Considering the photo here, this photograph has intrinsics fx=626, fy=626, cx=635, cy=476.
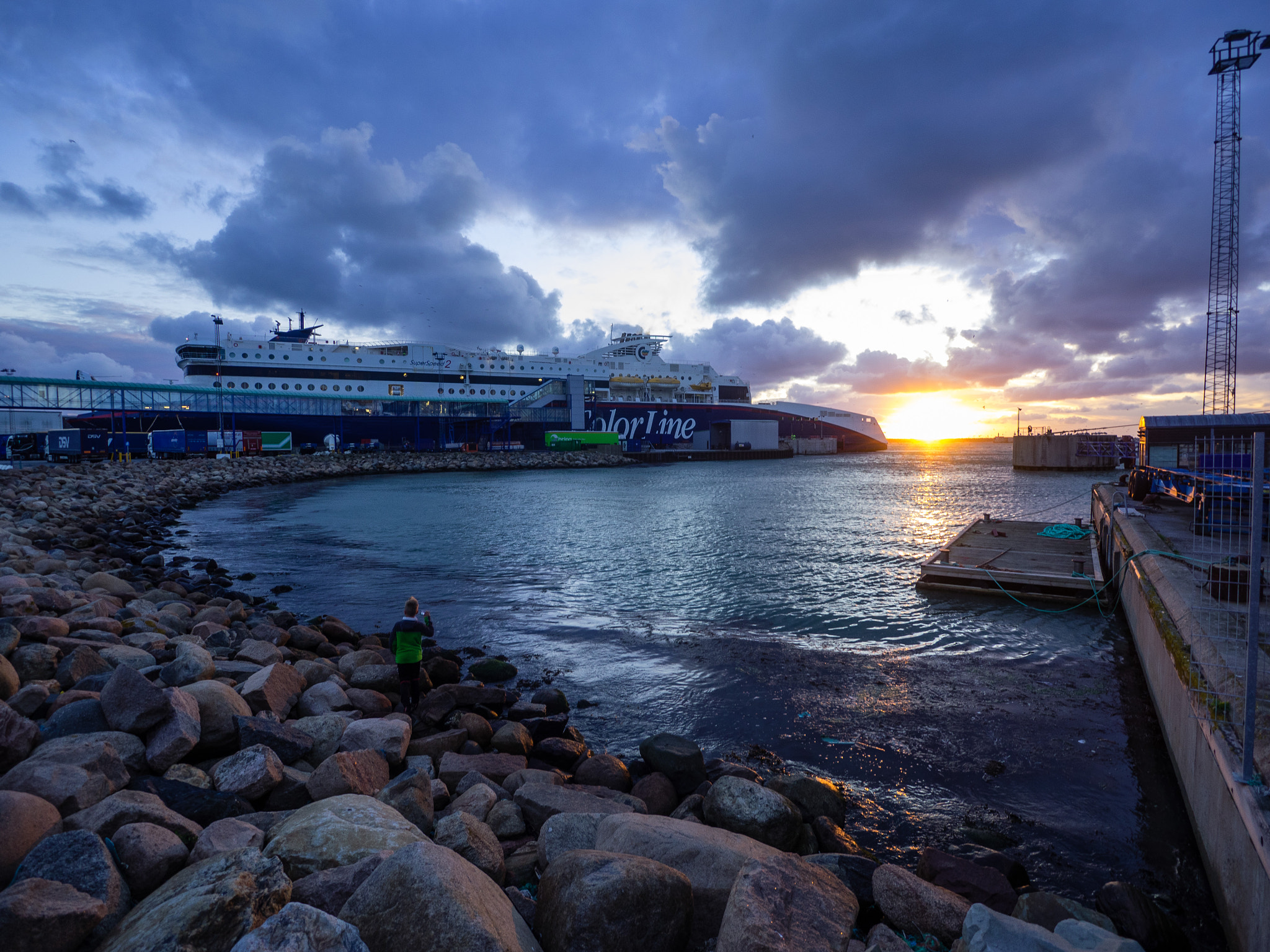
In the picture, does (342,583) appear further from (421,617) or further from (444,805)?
(444,805)

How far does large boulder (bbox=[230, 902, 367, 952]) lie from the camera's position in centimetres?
215

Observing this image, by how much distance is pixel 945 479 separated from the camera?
1945 inches

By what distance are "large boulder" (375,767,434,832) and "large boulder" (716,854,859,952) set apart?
6.36ft

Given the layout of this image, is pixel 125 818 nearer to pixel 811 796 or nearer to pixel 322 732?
pixel 322 732

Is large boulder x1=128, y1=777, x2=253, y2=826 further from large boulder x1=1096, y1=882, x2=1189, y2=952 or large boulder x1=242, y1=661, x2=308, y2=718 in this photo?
large boulder x1=1096, y1=882, x2=1189, y2=952

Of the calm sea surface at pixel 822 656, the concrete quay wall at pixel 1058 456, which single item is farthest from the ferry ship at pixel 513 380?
the calm sea surface at pixel 822 656

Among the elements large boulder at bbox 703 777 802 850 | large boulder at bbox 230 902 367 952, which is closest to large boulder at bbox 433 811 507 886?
large boulder at bbox 230 902 367 952

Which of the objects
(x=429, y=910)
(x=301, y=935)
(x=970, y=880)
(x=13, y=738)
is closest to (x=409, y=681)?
(x=13, y=738)

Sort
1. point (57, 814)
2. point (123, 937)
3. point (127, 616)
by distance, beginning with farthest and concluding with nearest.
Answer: point (127, 616) → point (57, 814) → point (123, 937)

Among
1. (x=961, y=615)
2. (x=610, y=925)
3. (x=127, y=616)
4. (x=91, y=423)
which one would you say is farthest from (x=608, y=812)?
(x=91, y=423)

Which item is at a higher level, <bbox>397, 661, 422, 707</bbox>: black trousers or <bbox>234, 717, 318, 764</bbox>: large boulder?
<bbox>234, 717, 318, 764</bbox>: large boulder

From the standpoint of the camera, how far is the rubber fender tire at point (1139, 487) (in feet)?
54.6

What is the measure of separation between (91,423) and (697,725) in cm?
6463

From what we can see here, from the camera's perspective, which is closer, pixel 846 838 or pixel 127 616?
pixel 846 838
